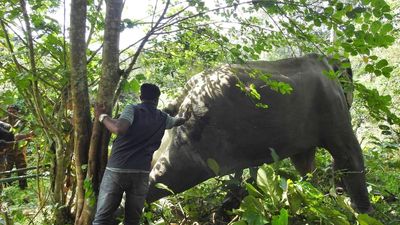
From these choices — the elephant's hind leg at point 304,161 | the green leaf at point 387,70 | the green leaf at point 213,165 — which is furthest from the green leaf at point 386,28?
the elephant's hind leg at point 304,161

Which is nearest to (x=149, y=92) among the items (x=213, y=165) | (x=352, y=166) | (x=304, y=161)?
(x=213, y=165)

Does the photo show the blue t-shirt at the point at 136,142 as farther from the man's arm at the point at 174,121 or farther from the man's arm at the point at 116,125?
the man's arm at the point at 174,121

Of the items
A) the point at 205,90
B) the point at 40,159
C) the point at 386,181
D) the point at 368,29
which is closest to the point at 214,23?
the point at 205,90

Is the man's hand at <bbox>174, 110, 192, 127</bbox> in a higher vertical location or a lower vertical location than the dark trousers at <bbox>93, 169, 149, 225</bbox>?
higher

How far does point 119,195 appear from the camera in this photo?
3469 millimetres

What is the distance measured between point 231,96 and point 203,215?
4.44 feet

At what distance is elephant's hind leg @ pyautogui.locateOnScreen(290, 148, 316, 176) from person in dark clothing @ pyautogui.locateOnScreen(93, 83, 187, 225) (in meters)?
2.80

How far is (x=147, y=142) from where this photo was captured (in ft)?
11.7

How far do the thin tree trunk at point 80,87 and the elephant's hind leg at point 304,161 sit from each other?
3306 millimetres

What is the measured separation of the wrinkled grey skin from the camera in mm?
4340

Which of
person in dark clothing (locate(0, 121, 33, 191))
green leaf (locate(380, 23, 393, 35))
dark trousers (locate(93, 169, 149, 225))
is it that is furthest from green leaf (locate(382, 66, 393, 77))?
person in dark clothing (locate(0, 121, 33, 191))

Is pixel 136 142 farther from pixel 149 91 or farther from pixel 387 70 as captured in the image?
pixel 387 70

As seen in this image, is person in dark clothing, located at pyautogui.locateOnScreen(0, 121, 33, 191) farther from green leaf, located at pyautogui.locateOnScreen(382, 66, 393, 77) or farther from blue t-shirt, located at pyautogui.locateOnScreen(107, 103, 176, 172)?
green leaf, located at pyautogui.locateOnScreen(382, 66, 393, 77)

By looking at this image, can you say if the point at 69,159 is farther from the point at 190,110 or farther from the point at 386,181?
the point at 386,181
